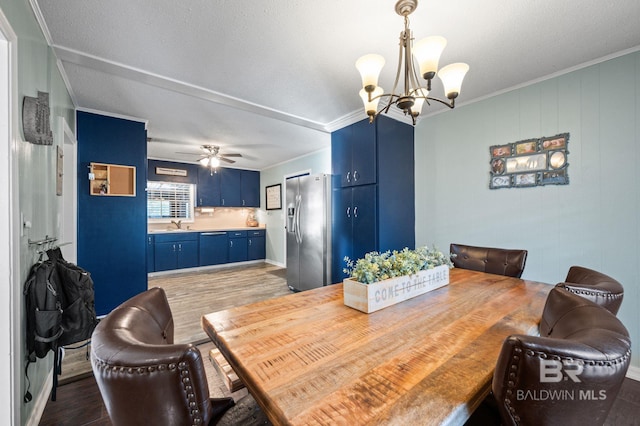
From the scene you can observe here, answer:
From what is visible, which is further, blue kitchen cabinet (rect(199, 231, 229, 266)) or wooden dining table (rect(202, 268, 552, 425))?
blue kitchen cabinet (rect(199, 231, 229, 266))

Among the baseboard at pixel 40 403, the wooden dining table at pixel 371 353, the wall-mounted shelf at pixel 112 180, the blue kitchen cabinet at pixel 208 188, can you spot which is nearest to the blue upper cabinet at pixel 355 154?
the wooden dining table at pixel 371 353

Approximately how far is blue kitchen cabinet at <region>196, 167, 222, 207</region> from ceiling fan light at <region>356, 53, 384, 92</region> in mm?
4983

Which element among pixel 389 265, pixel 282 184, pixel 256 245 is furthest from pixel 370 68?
pixel 256 245

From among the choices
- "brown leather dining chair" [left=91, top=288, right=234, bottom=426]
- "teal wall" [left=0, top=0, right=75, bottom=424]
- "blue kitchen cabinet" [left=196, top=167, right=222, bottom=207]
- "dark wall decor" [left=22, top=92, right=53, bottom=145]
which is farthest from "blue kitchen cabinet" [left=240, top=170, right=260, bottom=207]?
"brown leather dining chair" [left=91, top=288, right=234, bottom=426]

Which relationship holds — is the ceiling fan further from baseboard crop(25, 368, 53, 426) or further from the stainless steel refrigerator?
baseboard crop(25, 368, 53, 426)

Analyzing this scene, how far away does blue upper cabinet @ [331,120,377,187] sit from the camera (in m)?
3.16

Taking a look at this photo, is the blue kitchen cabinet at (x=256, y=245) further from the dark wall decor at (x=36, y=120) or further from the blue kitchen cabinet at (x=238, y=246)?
the dark wall decor at (x=36, y=120)

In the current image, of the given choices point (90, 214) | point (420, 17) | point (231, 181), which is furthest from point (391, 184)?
point (231, 181)

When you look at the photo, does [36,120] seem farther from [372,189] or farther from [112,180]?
[372,189]

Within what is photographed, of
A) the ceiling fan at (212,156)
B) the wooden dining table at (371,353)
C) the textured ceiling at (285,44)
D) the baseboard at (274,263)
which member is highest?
the textured ceiling at (285,44)

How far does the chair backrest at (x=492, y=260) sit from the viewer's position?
77.4 inches

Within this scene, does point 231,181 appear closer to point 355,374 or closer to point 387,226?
point 387,226

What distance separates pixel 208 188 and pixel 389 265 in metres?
5.52

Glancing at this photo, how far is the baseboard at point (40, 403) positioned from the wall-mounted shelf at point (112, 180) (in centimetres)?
189
